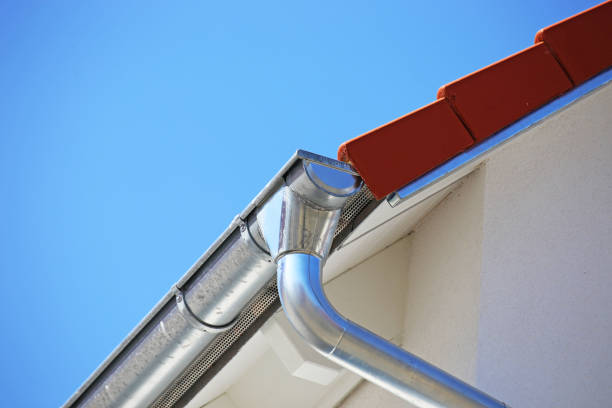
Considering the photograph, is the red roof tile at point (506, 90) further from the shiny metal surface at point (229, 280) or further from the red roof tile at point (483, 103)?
the shiny metal surface at point (229, 280)

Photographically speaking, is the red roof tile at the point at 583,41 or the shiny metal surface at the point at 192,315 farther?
the red roof tile at the point at 583,41

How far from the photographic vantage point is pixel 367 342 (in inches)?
79.8

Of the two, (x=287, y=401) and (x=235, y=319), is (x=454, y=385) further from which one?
(x=287, y=401)

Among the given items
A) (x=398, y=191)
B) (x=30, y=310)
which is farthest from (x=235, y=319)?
(x=30, y=310)

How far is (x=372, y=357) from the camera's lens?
79.2 inches

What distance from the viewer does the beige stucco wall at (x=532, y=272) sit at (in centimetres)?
255

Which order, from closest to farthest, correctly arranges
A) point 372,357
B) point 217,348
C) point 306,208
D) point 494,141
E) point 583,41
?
point 372,357
point 306,208
point 494,141
point 583,41
point 217,348

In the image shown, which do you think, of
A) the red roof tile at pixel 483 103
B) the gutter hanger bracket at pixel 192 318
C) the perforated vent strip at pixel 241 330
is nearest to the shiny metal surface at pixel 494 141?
the red roof tile at pixel 483 103

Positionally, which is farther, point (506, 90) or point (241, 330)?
point (241, 330)

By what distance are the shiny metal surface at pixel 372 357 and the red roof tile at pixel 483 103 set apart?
0.39 meters

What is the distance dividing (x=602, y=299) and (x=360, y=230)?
1.03 meters

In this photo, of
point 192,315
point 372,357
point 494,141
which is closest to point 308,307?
point 372,357

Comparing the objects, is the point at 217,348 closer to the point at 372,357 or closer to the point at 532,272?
the point at 372,357

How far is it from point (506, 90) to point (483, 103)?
0.35 ft
